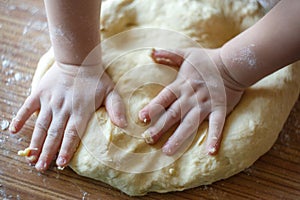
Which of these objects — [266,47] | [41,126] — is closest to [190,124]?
[266,47]

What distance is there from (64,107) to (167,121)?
239mm

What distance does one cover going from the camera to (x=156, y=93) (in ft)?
3.58

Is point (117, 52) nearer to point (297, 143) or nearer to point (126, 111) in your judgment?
point (126, 111)

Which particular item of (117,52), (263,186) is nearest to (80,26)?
(117,52)

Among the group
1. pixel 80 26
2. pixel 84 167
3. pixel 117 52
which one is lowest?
pixel 84 167

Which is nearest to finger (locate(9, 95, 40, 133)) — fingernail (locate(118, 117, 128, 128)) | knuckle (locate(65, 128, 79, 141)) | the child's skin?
the child's skin

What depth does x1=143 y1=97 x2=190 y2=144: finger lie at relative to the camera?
1043 mm

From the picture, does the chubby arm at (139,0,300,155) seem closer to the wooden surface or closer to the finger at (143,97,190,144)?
the finger at (143,97,190,144)

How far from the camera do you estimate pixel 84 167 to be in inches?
40.8

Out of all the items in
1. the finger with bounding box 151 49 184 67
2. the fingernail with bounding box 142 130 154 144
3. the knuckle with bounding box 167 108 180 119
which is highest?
the finger with bounding box 151 49 184 67

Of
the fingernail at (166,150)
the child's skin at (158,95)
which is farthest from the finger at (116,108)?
the fingernail at (166,150)

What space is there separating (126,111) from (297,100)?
→ 467 millimetres

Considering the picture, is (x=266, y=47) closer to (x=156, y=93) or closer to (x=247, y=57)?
(x=247, y=57)

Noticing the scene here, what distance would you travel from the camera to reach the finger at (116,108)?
3.42ft
